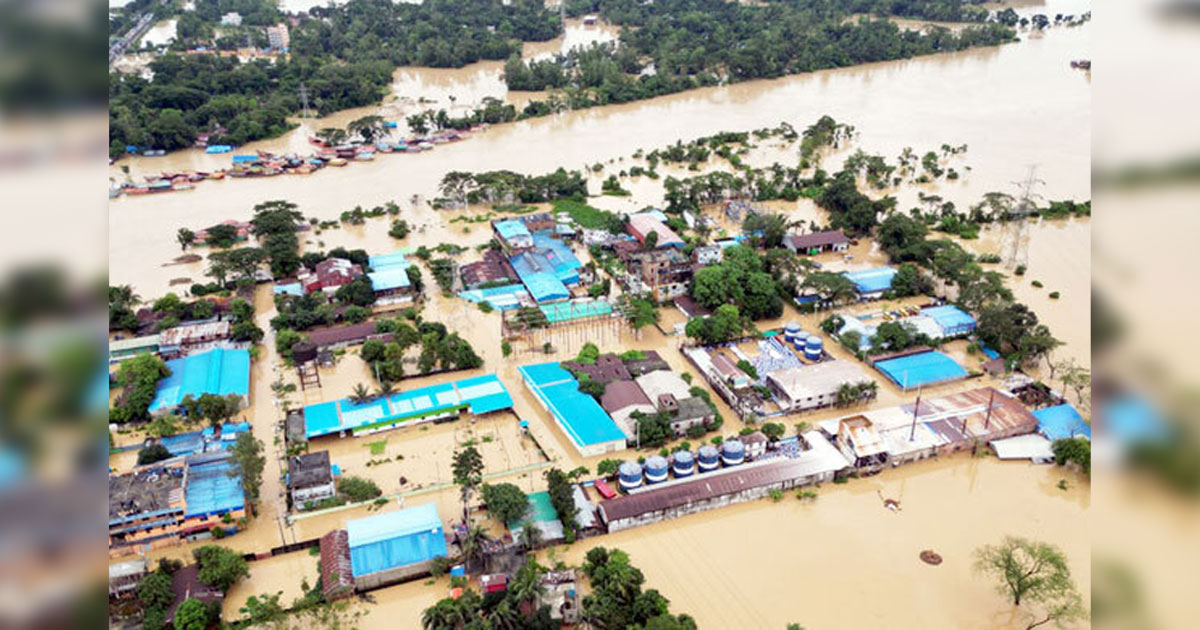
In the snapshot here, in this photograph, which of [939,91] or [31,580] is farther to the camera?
[939,91]

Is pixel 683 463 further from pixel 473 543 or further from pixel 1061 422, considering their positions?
pixel 1061 422

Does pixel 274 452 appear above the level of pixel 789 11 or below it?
below

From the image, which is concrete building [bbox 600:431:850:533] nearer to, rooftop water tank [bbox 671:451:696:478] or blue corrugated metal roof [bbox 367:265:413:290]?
rooftop water tank [bbox 671:451:696:478]

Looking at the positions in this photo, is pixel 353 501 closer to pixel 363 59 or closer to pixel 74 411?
pixel 74 411

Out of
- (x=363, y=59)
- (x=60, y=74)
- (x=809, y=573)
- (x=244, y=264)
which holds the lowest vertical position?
(x=809, y=573)

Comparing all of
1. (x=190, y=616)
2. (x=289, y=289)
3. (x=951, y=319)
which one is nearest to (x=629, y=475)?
(x=190, y=616)

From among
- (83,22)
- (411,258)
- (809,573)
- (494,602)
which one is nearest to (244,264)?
(411,258)

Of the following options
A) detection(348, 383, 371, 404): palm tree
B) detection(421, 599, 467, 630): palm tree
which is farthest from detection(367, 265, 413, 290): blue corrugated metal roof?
detection(421, 599, 467, 630): palm tree
